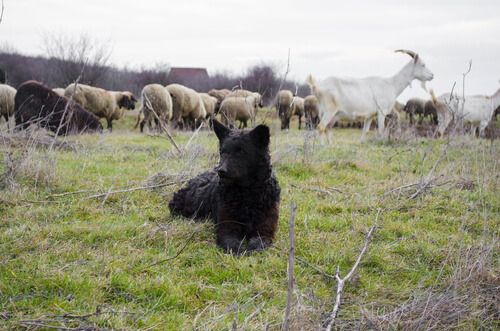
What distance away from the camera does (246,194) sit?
12.4 feet

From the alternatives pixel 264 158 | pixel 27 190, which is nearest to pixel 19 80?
pixel 27 190

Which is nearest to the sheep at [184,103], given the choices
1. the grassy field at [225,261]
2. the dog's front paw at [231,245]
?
the grassy field at [225,261]

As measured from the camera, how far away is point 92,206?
15.4 ft

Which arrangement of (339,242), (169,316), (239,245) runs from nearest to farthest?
(169,316), (239,245), (339,242)

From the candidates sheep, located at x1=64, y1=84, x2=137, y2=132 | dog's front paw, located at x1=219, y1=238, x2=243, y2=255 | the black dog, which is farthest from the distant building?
dog's front paw, located at x1=219, y1=238, x2=243, y2=255

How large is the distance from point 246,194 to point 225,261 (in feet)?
2.48

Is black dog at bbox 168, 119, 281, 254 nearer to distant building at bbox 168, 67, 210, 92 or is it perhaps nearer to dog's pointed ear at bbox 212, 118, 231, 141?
dog's pointed ear at bbox 212, 118, 231, 141

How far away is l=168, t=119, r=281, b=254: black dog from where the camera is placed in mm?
3629

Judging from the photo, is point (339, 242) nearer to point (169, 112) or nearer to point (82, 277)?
point (82, 277)

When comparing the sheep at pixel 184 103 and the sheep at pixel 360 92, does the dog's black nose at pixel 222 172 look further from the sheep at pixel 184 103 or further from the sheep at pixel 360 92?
the sheep at pixel 184 103

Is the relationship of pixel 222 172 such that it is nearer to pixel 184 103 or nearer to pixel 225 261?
pixel 225 261

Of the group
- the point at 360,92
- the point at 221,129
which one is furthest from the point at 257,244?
the point at 360,92

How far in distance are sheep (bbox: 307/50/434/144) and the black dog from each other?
776 cm

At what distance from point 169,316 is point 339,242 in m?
2.11
